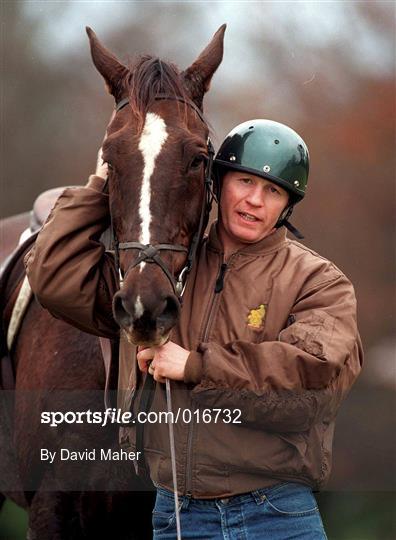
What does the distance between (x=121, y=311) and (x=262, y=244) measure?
66 cm

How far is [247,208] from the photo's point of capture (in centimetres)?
309

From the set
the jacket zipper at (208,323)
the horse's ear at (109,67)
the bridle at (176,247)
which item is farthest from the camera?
the horse's ear at (109,67)

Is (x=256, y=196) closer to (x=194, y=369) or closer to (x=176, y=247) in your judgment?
(x=176, y=247)

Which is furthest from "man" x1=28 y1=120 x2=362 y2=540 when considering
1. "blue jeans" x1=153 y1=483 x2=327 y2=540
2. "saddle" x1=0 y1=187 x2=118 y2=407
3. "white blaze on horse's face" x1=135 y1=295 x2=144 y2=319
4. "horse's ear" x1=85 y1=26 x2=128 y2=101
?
"saddle" x1=0 y1=187 x2=118 y2=407

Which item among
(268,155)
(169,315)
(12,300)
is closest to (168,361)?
(169,315)

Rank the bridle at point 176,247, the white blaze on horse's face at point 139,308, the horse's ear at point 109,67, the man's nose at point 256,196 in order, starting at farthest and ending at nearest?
1. the horse's ear at point 109,67
2. the man's nose at point 256,196
3. the bridle at point 176,247
4. the white blaze on horse's face at point 139,308

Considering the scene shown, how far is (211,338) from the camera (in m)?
2.95

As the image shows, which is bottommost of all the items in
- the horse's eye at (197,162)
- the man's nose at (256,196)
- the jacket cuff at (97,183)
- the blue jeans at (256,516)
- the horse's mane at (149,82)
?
the blue jeans at (256,516)

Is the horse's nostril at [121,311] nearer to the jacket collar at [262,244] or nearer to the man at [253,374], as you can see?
the man at [253,374]

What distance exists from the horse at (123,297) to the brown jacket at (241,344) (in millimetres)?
Answer: 149

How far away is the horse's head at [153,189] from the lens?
105 inches

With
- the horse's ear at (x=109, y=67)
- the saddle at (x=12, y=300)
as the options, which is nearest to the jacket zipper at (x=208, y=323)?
the horse's ear at (x=109, y=67)

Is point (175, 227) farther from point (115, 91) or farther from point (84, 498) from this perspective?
point (84, 498)

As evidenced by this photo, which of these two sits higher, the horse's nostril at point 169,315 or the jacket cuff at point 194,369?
the horse's nostril at point 169,315
